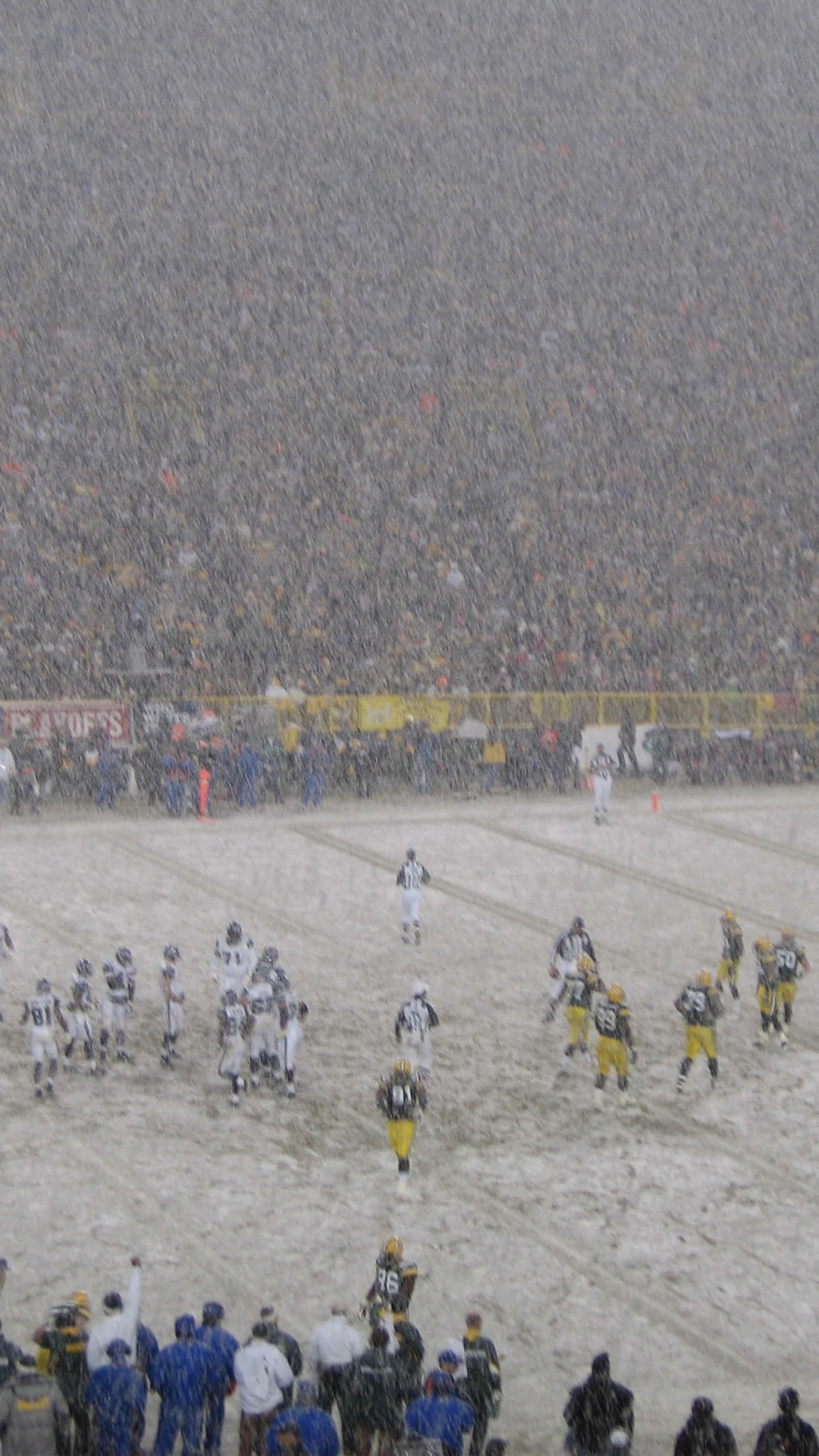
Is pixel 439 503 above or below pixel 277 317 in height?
below

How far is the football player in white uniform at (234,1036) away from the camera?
55.5 feet

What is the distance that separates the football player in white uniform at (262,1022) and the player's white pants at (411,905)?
4776 millimetres

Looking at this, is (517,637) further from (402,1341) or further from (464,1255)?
(402,1341)

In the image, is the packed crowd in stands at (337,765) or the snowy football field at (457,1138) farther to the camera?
the packed crowd in stands at (337,765)

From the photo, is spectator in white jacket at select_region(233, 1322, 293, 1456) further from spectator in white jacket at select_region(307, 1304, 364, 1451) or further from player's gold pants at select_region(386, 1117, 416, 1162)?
player's gold pants at select_region(386, 1117, 416, 1162)

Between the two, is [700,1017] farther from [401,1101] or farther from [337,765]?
[337,765]

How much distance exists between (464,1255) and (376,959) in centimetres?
794

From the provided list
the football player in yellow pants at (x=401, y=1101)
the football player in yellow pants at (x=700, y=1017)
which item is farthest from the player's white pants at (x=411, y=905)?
the football player in yellow pants at (x=401, y=1101)

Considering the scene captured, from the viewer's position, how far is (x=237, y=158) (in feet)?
158

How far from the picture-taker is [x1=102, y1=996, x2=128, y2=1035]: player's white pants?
17625 millimetres

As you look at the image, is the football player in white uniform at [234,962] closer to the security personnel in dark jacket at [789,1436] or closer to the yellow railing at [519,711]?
the security personnel in dark jacket at [789,1436]

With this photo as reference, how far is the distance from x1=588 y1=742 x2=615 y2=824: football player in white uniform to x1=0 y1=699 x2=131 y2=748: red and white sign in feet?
28.0

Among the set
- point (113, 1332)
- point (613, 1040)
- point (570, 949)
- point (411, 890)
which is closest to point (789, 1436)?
point (113, 1332)

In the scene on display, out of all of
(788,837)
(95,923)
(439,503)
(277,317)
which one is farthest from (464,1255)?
(277,317)
